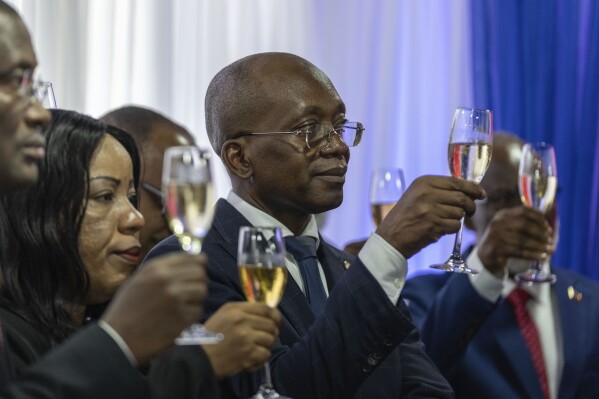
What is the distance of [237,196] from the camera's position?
110 inches

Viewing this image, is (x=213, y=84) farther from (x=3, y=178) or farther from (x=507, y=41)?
(x=507, y=41)

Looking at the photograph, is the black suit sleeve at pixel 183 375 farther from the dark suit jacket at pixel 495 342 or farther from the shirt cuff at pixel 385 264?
the dark suit jacket at pixel 495 342

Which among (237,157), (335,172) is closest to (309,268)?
(335,172)

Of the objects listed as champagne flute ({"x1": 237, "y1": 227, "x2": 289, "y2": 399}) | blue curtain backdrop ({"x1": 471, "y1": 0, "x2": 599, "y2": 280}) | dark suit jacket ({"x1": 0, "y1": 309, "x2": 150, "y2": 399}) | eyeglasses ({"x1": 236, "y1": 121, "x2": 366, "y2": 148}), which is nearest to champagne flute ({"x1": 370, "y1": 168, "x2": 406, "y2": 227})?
eyeglasses ({"x1": 236, "y1": 121, "x2": 366, "y2": 148})

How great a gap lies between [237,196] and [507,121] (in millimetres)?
2803

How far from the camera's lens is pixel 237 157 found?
281cm

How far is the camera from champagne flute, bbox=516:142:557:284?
2422mm

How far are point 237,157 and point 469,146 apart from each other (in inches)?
28.2

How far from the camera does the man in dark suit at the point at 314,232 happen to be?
2197 mm

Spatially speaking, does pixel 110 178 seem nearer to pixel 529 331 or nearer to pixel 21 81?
pixel 21 81

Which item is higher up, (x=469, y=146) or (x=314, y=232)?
(x=469, y=146)

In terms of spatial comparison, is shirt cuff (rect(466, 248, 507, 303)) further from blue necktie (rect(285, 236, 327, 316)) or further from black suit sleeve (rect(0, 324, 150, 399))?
black suit sleeve (rect(0, 324, 150, 399))

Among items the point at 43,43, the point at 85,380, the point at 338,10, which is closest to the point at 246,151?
the point at 85,380

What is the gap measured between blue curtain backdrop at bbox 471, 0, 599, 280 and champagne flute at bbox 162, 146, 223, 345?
3887mm
